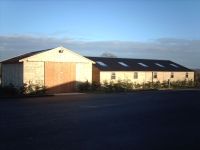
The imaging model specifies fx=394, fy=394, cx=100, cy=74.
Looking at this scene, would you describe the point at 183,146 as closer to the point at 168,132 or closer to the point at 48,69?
the point at 168,132

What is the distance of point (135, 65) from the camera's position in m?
51.1

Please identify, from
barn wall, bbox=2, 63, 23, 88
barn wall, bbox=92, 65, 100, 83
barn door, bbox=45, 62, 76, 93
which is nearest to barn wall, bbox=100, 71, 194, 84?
barn wall, bbox=92, 65, 100, 83

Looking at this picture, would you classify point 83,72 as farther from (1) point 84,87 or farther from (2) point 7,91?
(2) point 7,91

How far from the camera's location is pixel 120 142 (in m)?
10.6

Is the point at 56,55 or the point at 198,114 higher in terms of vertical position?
the point at 56,55

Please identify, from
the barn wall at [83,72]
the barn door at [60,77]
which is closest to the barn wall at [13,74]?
the barn door at [60,77]

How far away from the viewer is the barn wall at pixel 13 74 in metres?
36.1

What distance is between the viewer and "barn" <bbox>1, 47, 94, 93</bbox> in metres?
35.8

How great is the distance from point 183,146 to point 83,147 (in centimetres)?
260

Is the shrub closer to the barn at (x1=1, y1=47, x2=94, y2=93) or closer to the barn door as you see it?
the barn at (x1=1, y1=47, x2=94, y2=93)

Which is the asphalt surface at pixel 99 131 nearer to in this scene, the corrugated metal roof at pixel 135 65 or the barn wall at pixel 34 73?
the barn wall at pixel 34 73

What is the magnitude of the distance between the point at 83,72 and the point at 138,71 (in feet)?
36.2

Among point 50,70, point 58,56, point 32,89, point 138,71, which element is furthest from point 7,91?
point 138,71

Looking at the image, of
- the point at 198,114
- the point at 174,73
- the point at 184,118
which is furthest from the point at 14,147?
the point at 174,73
